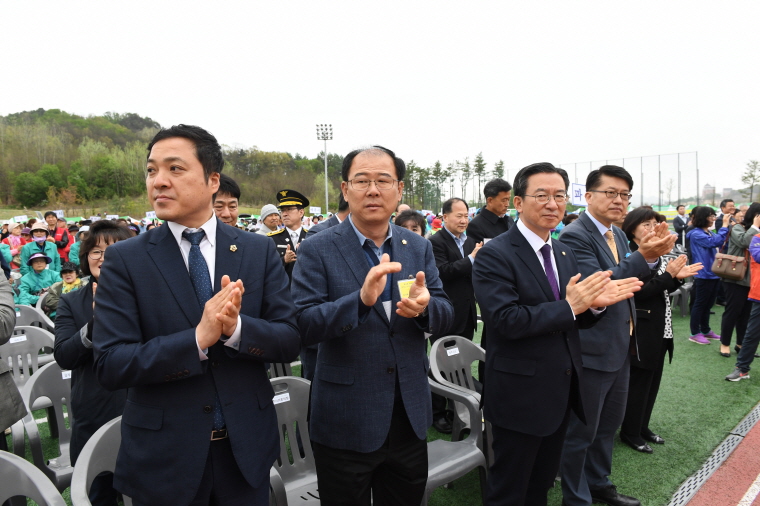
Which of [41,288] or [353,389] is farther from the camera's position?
[41,288]

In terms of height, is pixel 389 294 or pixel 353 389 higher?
pixel 389 294

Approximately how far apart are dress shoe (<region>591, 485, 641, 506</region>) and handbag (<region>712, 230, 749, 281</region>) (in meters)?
4.22

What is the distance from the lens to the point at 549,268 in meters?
2.49

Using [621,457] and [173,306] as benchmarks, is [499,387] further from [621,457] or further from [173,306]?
[621,457]

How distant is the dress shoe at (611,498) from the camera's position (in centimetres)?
305

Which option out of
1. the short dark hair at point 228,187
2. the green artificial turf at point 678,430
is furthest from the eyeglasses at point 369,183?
the green artificial turf at point 678,430

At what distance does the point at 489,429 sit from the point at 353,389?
1326 millimetres

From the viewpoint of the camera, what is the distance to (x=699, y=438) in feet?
13.5

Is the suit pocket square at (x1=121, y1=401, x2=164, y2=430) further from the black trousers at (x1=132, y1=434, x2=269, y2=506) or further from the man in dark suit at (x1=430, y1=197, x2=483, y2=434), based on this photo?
the man in dark suit at (x1=430, y1=197, x2=483, y2=434)

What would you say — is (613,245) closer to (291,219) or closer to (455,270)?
(455,270)

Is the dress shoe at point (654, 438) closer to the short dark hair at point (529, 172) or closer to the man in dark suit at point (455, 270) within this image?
the man in dark suit at point (455, 270)

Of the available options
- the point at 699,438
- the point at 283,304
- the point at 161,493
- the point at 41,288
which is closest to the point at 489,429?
the point at 283,304

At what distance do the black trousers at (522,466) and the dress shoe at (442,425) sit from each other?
1718mm

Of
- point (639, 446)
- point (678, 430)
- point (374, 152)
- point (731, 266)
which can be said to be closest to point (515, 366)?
point (374, 152)
